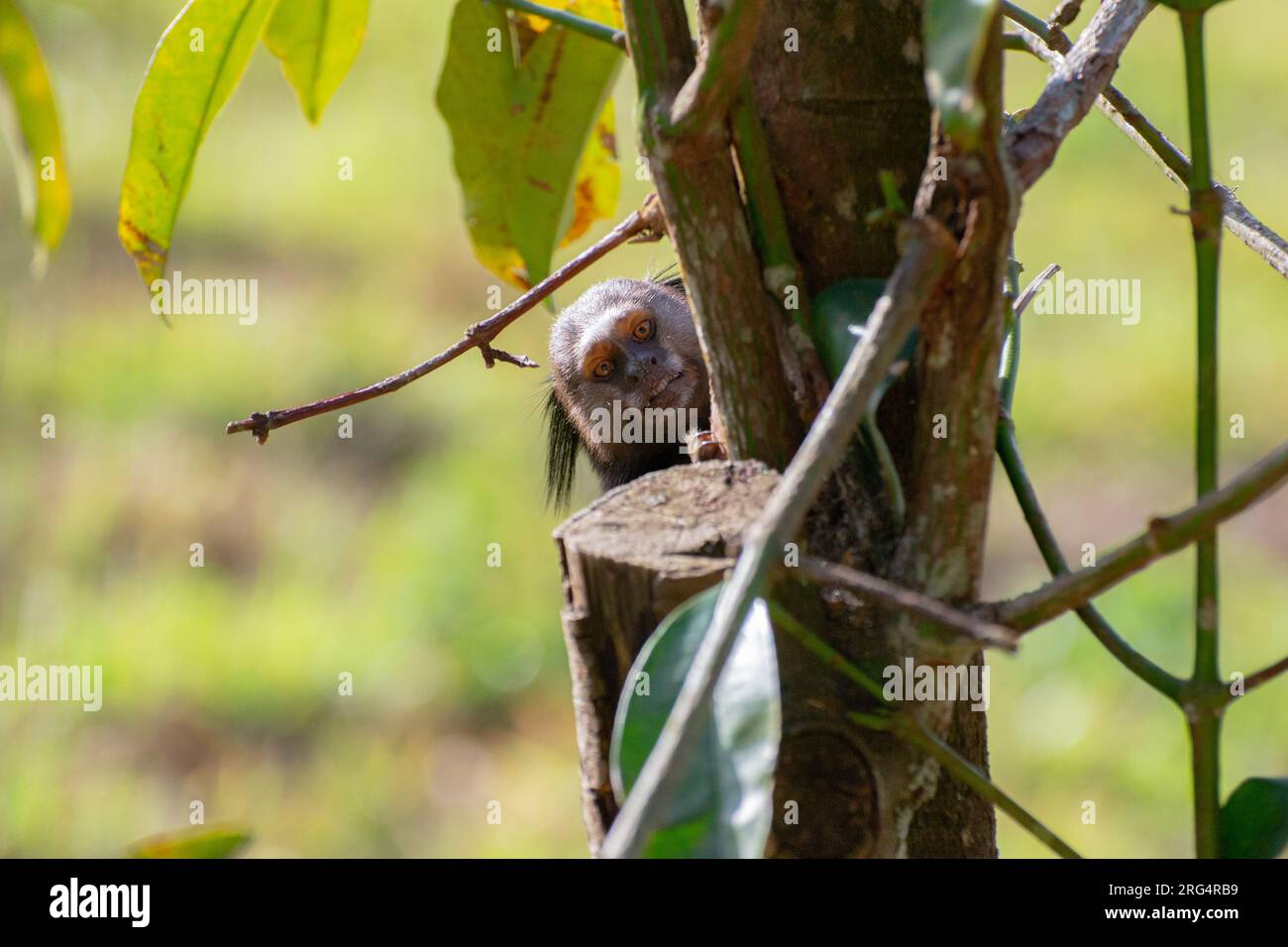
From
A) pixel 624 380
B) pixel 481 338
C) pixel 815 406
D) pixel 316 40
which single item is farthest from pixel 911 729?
pixel 624 380

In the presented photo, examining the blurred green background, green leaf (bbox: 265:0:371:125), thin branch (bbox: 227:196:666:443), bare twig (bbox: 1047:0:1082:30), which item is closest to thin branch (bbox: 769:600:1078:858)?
thin branch (bbox: 227:196:666:443)

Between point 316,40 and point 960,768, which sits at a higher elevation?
point 316,40

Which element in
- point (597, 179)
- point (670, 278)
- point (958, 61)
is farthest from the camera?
point (670, 278)

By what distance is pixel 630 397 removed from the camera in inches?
110

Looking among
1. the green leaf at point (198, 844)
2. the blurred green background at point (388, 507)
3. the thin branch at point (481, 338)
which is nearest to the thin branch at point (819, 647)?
the green leaf at point (198, 844)

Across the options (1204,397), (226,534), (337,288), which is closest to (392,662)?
(226,534)

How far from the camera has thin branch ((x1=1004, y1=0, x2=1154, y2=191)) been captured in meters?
0.89

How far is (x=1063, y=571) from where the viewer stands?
89 centimetres

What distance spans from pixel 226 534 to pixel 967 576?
3726 mm

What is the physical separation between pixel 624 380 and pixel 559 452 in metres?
0.41

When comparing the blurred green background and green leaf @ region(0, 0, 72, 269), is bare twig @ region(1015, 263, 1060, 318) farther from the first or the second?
the blurred green background

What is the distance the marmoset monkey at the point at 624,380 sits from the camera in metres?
2.73

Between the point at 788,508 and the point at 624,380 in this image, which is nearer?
the point at 788,508

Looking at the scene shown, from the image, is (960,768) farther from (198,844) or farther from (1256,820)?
(198,844)
